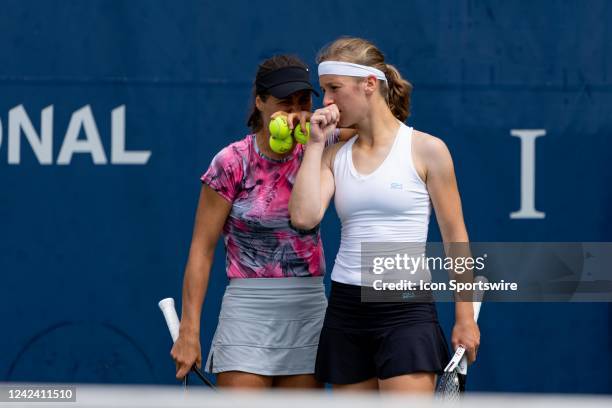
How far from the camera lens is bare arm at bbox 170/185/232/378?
3537 mm

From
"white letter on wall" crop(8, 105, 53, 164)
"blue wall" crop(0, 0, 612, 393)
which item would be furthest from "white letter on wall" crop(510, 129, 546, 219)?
"white letter on wall" crop(8, 105, 53, 164)

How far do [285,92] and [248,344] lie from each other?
0.79 metres

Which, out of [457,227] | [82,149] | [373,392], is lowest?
[373,392]

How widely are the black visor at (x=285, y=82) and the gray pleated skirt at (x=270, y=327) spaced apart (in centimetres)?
58

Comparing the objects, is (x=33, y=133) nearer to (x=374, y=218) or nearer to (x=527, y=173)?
(x=374, y=218)

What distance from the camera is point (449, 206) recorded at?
11.0 ft

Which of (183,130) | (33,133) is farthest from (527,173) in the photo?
(33,133)

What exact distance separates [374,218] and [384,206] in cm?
5

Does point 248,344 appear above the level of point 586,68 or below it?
below

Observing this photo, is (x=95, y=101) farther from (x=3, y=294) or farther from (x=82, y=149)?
(x=3, y=294)

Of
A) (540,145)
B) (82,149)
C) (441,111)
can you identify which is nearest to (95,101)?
(82,149)

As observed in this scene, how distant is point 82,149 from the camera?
15.7ft

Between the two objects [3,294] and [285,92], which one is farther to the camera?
[3,294]

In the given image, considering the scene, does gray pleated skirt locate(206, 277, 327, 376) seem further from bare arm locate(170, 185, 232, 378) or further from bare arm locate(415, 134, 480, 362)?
bare arm locate(415, 134, 480, 362)
